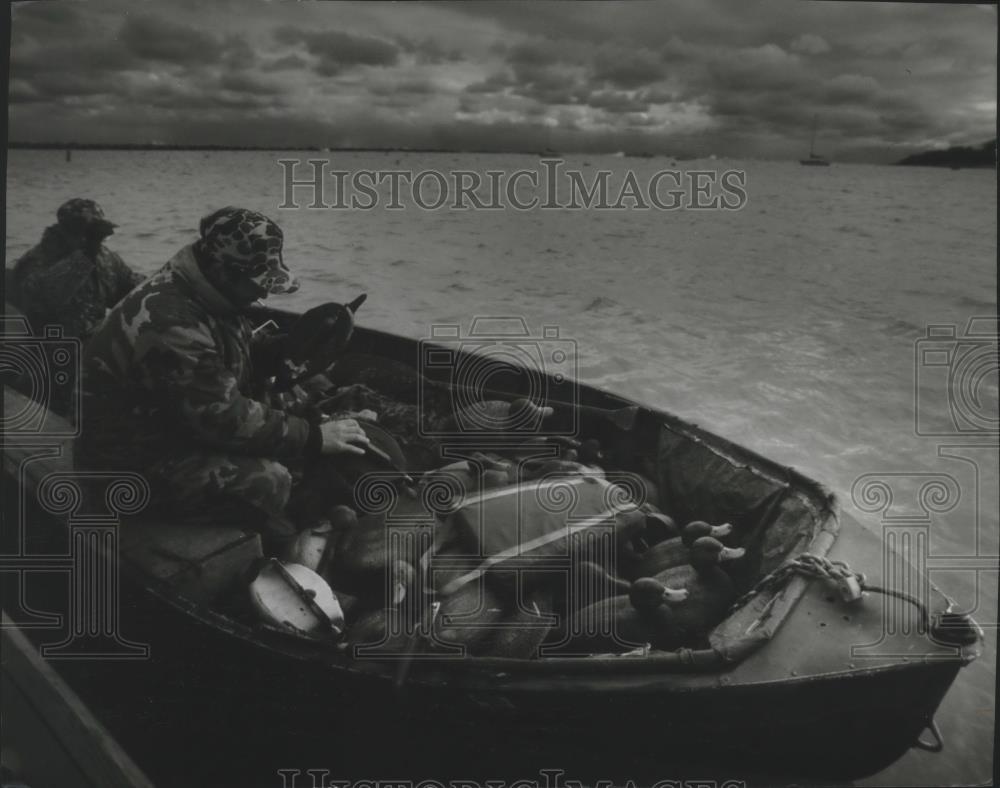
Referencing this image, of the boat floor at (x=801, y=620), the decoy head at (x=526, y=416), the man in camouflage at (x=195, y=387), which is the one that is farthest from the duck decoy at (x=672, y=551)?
the man in camouflage at (x=195, y=387)

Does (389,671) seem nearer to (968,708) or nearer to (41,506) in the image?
(41,506)

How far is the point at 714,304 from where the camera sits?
33.4 ft

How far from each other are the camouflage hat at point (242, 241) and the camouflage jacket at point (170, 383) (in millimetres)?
106

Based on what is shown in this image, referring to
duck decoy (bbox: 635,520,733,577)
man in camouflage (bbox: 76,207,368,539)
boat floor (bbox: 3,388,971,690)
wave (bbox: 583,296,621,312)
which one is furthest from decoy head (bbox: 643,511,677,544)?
wave (bbox: 583,296,621,312)

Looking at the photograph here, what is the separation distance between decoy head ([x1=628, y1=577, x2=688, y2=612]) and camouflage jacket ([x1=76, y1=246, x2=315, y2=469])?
1.39 metres

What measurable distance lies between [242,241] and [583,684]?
1.92 m

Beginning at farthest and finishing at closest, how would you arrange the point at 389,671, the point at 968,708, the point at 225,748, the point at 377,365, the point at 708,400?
the point at 708,400
the point at 377,365
the point at 968,708
the point at 225,748
the point at 389,671

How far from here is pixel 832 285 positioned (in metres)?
11.3

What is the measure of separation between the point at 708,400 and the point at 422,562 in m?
5.69

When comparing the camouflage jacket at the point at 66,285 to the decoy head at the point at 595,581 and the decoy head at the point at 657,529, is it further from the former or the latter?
the decoy head at the point at 657,529

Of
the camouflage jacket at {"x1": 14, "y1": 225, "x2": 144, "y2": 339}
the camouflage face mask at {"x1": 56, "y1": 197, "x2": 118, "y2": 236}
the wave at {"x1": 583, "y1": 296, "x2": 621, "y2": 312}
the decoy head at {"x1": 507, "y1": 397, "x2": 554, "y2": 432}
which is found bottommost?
the decoy head at {"x1": 507, "y1": 397, "x2": 554, "y2": 432}

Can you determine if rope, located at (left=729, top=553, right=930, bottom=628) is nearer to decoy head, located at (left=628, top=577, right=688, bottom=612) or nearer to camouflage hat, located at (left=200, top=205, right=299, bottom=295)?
decoy head, located at (left=628, top=577, right=688, bottom=612)

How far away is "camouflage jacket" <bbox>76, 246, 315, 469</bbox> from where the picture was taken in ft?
8.33

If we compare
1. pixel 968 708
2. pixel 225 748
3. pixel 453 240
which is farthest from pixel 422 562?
Answer: pixel 453 240
